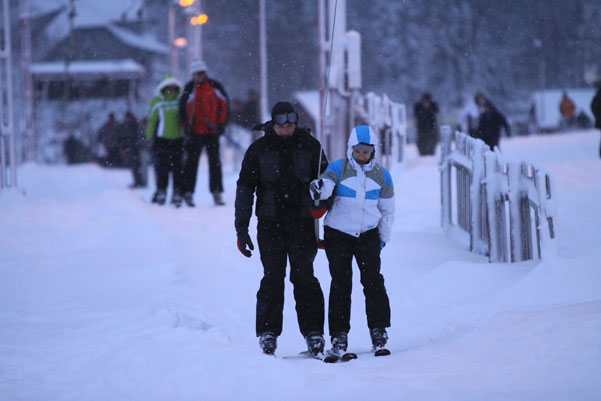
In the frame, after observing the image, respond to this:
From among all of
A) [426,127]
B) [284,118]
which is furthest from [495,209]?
[426,127]

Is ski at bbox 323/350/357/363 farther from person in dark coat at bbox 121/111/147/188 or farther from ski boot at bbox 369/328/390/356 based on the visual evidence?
person in dark coat at bbox 121/111/147/188

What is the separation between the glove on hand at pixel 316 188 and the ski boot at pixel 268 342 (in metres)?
0.92

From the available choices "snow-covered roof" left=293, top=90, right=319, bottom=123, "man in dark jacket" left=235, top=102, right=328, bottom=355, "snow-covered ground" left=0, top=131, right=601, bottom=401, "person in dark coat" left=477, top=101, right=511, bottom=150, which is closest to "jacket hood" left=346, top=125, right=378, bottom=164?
"man in dark jacket" left=235, top=102, right=328, bottom=355

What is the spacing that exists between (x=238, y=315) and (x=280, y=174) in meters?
1.95

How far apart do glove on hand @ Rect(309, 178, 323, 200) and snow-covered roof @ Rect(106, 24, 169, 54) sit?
50.7 metres

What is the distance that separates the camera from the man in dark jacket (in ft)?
17.2

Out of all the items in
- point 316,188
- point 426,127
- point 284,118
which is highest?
point 284,118

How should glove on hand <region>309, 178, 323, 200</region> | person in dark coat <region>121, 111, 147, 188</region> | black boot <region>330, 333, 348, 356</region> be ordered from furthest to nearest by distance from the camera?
person in dark coat <region>121, 111, 147, 188</region> → black boot <region>330, 333, 348, 356</region> → glove on hand <region>309, 178, 323, 200</region>

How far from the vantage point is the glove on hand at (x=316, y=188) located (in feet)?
16.5

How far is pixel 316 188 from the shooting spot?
Result: 5.03 meters

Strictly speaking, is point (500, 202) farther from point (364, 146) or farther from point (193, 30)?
point (193, 30)

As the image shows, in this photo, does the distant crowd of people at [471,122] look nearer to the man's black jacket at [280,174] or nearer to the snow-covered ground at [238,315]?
the snow-covered ground at [238,315]

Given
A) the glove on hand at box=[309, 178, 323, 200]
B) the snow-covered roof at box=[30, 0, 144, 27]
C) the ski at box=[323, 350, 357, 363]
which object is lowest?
the ski at box=[323, 350, 357, 363]

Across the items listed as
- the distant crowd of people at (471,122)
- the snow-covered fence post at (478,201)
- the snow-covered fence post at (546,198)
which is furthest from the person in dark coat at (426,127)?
the snow-covered fence post at (546,198)
